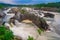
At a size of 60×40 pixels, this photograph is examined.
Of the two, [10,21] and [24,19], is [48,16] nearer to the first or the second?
[24,19]

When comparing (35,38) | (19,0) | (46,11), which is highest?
(19,0)

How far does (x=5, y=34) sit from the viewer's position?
3.87 m

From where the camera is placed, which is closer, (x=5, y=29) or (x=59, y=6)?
(x=5, y=29)

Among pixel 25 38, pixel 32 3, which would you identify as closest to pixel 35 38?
pixel 25 38

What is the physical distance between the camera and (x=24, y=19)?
4.24m

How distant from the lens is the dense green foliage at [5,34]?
12.6 ft

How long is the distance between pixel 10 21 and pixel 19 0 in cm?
52

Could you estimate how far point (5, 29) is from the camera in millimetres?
4039

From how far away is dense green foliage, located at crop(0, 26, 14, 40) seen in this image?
12.6 ft

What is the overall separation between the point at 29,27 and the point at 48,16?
1.64 ft

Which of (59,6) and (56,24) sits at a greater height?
(59,6)

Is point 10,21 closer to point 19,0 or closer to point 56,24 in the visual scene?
point 19,0

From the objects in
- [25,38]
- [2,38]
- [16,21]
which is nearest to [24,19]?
[16,21]

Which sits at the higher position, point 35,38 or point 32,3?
point 32,3
